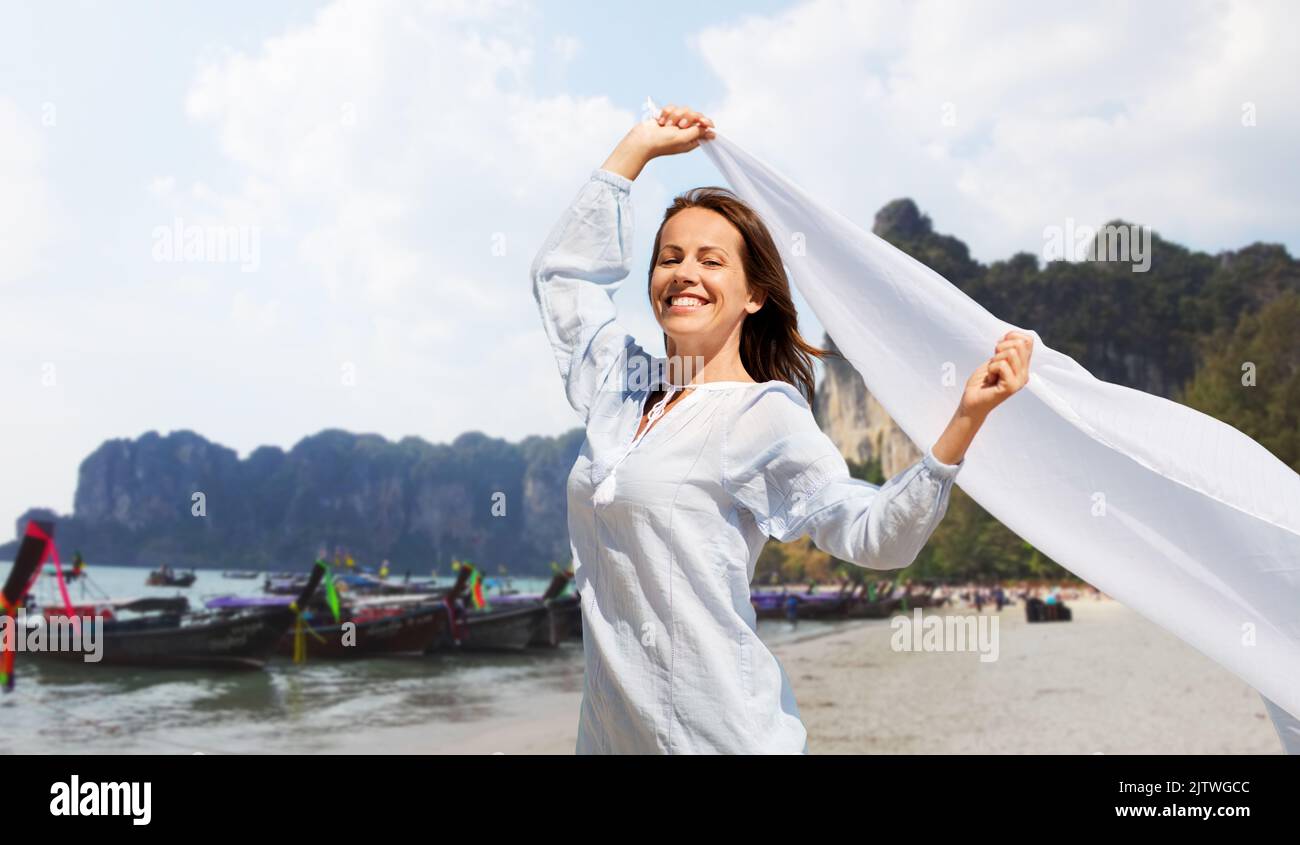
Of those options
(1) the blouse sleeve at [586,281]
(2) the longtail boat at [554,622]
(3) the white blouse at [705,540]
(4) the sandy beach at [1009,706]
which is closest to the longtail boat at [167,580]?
(2) the longtail boat at [554,622]

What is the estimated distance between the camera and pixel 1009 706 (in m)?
20.8

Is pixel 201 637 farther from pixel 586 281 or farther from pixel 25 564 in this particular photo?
pixel 586 281

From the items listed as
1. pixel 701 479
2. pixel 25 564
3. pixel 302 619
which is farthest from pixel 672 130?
pixel 302 619

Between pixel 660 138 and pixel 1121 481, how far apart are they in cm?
97

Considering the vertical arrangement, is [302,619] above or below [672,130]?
below

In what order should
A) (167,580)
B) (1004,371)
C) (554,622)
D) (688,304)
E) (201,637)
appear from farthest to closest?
(167,580) < (554,622) < (201,637) < (688,304) < (1004,371)

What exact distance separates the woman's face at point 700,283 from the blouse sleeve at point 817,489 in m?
0.18

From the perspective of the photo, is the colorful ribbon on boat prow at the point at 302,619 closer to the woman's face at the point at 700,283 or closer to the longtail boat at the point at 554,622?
the longtail boat at the point at 554,622

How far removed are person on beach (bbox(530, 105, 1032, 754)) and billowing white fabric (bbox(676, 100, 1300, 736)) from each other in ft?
0.79

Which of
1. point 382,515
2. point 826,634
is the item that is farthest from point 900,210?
point 382,515

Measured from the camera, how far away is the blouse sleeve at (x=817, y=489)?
1374 millimetres

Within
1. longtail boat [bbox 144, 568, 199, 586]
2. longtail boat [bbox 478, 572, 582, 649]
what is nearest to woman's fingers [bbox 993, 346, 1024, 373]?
longtail boat [bbox 478, 572, 582, 649]

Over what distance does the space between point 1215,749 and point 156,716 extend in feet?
72.4

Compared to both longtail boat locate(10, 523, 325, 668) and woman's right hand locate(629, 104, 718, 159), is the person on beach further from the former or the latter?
longtail boat locate(10, 523, 325, 668)
